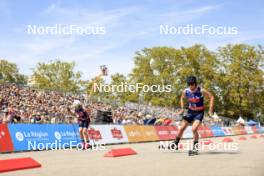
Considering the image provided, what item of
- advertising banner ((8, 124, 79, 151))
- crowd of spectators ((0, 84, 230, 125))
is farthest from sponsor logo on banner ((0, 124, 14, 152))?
crowd of spectators ((0, 84, 230, 125))

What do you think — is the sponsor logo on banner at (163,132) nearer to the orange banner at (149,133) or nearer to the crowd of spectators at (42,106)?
the orange banner at (149,133)

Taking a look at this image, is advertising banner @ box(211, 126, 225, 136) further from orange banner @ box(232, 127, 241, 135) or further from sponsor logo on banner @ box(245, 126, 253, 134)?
sponsor logo on banner @ box(245, 126, 253, 134)

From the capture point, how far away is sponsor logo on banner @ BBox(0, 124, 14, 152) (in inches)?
677

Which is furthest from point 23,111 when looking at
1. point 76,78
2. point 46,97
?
point 76,78

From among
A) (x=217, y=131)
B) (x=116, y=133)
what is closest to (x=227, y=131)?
(x=217, y=131)

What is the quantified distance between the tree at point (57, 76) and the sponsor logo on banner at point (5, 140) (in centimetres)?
7284

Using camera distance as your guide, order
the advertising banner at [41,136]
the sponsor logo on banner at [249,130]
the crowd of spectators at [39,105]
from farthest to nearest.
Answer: the sponsor logo on banner at [249,130] → the crowd of spectators at [39,105] → the advertising banner at [41,136]

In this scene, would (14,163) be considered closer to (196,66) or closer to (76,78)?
(196,66)

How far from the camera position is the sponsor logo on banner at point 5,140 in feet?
56.4

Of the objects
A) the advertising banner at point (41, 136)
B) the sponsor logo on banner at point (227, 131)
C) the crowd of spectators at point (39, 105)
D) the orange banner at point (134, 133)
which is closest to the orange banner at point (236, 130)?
the sponsor logo on banner at point (227, 131)

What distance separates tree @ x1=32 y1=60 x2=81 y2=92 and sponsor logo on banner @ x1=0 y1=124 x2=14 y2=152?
72.8 meters

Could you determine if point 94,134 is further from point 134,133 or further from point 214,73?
point 214,73

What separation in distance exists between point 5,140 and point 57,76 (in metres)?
75.7

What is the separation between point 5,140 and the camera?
17.4m
